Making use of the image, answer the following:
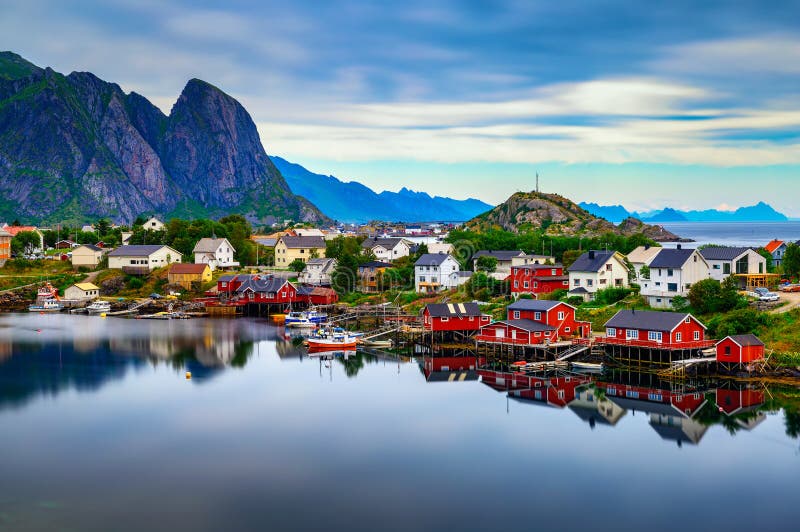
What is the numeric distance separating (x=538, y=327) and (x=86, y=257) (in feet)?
230

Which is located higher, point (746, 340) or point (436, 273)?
point (436, 273)

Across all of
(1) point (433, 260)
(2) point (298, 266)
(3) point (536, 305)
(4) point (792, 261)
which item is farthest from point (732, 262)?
(2) point (298, 266)

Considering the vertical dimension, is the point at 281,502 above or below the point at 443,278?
below

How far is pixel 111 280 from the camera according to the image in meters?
94.4

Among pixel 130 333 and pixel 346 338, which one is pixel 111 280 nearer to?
pixel 130 333

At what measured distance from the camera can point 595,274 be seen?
63375mm

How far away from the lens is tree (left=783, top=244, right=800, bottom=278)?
211 ft

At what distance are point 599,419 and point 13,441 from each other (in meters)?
25.5

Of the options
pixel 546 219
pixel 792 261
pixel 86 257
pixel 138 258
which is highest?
pixel 546 219

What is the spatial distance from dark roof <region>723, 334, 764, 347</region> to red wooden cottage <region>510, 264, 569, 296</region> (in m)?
22.9

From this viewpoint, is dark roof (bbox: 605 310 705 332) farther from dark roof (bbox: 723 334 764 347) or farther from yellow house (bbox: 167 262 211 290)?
yellow house (bbox: 167 262 211 290)

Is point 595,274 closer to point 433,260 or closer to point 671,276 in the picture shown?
point 671,276

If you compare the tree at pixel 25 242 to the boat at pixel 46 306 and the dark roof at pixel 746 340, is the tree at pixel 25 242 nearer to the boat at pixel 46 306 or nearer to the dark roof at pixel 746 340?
the boat at pixel 46 306

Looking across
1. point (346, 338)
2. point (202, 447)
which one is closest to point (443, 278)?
point (346, 338)
